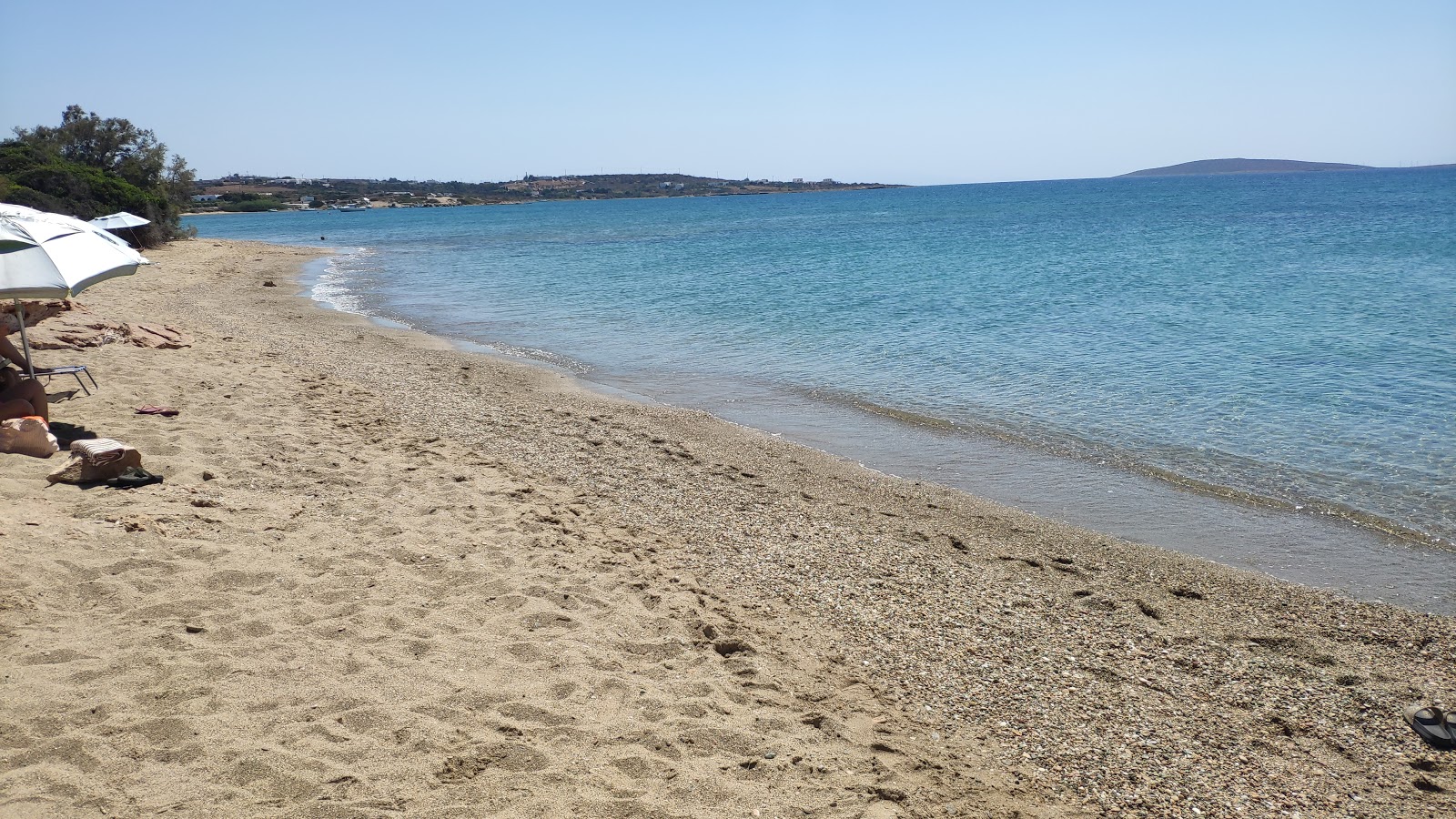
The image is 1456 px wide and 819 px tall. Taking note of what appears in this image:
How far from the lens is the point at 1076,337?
1714 centimetres

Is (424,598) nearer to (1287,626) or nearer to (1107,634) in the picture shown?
(1107,634)

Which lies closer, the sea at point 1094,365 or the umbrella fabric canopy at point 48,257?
the umbrella fabric canopy at point 48,257

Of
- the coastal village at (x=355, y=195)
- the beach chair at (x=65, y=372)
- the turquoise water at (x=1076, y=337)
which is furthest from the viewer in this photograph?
the coastal village at (x=355, y=195)

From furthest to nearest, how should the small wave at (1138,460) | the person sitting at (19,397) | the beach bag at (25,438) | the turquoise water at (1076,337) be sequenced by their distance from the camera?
the turquoise water at (1076,337) < the person sitting at (19,397) < the small wave at (1138,460) < the beach bag at (25,438)

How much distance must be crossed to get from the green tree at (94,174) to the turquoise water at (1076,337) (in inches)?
337

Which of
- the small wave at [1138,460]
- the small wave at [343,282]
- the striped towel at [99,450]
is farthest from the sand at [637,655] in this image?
the small wave at [343,282]

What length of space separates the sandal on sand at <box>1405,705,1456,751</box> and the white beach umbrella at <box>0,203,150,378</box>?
31.7 ft

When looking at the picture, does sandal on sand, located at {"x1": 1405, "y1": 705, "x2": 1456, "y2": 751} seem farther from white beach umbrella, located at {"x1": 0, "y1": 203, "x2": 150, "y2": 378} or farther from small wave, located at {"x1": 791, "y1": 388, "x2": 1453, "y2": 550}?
white beach umbrella, located at {"x1": 0, "y1": 203, "x2": 150, "y2": 378}

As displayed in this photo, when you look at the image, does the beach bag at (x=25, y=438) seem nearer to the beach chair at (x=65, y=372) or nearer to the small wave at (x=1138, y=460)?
the beach chair at (x=65, y=372)

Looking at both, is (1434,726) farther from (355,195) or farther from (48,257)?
(355,195)

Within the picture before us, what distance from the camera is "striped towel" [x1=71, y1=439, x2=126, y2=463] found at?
22.4ft

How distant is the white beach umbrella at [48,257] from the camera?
721 cm

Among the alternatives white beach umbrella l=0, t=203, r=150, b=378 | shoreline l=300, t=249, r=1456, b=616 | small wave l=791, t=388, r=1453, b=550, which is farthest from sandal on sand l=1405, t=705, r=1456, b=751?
white beach umbrella l=0, t=203, r=150, b=378

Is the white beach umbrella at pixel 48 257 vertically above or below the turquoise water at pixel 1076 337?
above
